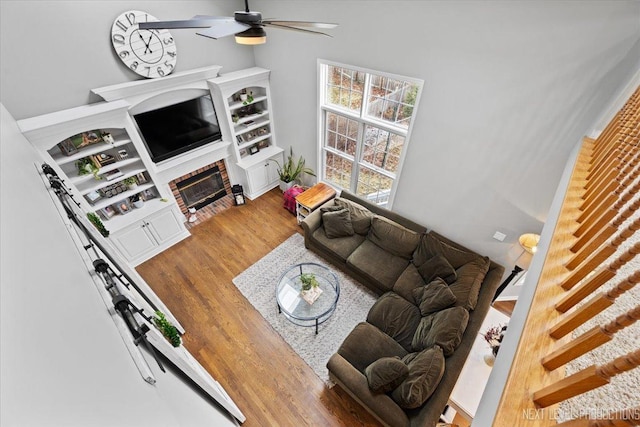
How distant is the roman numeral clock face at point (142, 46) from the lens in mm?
3151

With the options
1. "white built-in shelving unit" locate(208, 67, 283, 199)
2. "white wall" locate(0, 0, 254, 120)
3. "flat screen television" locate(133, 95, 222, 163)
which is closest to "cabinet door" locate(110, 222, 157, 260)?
"flat screen television" locate(133, 95, 222, 163)

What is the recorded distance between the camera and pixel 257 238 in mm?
4523

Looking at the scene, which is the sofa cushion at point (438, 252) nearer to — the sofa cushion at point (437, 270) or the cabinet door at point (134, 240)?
the sofa cushion at point (437, 270)

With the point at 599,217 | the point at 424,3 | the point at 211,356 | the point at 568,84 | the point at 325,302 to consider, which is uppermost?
the point at 424,3

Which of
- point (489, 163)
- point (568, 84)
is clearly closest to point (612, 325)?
point (568, 84)

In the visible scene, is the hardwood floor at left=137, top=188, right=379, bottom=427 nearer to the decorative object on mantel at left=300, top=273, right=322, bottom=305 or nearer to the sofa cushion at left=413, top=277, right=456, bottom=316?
the decorative object on mantel at left=300, top=273, right=322, bottom=305

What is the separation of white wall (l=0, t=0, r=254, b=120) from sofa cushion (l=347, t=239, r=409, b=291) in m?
3.80

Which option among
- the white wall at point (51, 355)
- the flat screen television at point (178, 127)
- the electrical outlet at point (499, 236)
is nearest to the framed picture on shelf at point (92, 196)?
the flat screen television at point (178, 127)

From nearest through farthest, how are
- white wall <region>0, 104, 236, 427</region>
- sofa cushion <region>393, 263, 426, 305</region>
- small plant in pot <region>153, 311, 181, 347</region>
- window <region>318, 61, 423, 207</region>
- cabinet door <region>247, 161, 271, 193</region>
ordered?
white wall <region>0, 104, 236, 427</region>, small plant in pot <region>153, 311, 181, 347</region>, sofa cushion <region>393, 263, 426, 305</region>, window <region>318, 61, 423, 207</region>, cabinet door <region>247, 161, 271, 193</region>

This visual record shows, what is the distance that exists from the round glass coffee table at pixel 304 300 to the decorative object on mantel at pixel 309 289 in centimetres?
9

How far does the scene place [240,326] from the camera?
11.1ft

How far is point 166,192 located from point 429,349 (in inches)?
163

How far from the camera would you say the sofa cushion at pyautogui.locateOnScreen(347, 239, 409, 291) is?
347cm

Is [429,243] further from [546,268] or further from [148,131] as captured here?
[148,131]
